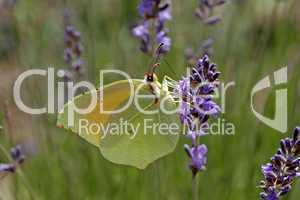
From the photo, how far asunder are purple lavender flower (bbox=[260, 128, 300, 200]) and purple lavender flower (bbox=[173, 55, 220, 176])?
0.21 meters

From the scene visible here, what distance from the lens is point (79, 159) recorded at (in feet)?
10.1

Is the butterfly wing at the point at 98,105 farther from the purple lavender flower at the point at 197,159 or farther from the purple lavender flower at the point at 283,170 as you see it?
the purple lavender flower at the point at 283,170

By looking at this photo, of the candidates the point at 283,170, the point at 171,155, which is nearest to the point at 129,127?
the point at 283,170

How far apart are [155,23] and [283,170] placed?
3.39ft

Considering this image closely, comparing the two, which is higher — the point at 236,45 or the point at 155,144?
the point at 236,45

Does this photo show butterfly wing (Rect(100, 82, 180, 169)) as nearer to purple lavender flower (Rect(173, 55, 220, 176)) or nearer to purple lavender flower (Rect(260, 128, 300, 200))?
purple lavender flower (Rect(173, 55, 220, 176))

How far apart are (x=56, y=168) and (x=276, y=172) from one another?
1807 millimetres

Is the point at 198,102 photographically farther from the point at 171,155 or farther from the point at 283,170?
the point at 171,155

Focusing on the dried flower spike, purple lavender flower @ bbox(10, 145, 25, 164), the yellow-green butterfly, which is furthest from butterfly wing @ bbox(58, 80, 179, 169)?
the dried flower spike

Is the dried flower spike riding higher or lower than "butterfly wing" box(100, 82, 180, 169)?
higher

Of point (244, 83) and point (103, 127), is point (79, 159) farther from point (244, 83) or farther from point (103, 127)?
point (103, 127)

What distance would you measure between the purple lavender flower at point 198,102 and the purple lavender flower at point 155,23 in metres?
0.50

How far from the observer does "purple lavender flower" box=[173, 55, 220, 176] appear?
59.2 inches

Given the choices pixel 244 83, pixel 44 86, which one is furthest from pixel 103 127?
pixel 44 86
